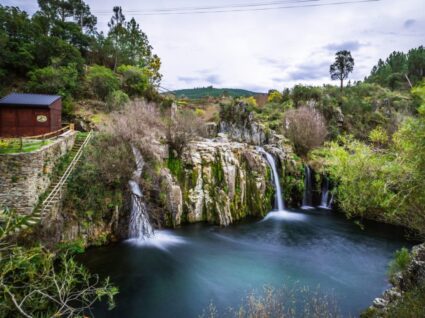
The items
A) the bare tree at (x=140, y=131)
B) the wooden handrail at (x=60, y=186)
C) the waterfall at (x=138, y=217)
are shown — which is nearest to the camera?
the wooden handrail at (x=60, y=186)

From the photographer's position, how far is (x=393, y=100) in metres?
42.2

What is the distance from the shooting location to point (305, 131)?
95.7ft

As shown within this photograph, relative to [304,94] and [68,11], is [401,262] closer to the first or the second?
[304,94]

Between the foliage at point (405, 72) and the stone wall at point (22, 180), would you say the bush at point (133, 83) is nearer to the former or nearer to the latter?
the stone wall at point (22, 180)

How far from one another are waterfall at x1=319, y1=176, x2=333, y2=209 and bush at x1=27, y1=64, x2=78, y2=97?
1077 inches

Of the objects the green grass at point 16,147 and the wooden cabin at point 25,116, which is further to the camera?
the wooden cabin at point 25,116

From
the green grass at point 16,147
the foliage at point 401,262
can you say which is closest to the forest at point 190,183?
the foliage at point 401,262

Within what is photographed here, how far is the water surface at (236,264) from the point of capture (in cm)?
1030

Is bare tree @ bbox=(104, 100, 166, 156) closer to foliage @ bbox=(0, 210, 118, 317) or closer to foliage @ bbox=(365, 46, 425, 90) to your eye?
foliage @ bbox=(0, 210, 118, 317)

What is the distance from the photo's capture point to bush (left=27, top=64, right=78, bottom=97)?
26.1 meters

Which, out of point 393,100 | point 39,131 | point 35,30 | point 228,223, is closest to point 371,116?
point 393,100

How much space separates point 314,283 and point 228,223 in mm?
8032

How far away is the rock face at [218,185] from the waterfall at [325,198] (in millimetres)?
5764

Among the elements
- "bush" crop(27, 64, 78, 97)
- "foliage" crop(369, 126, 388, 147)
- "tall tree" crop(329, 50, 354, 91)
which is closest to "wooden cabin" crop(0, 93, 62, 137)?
"bush" crop(27, 64, 78, 97)
